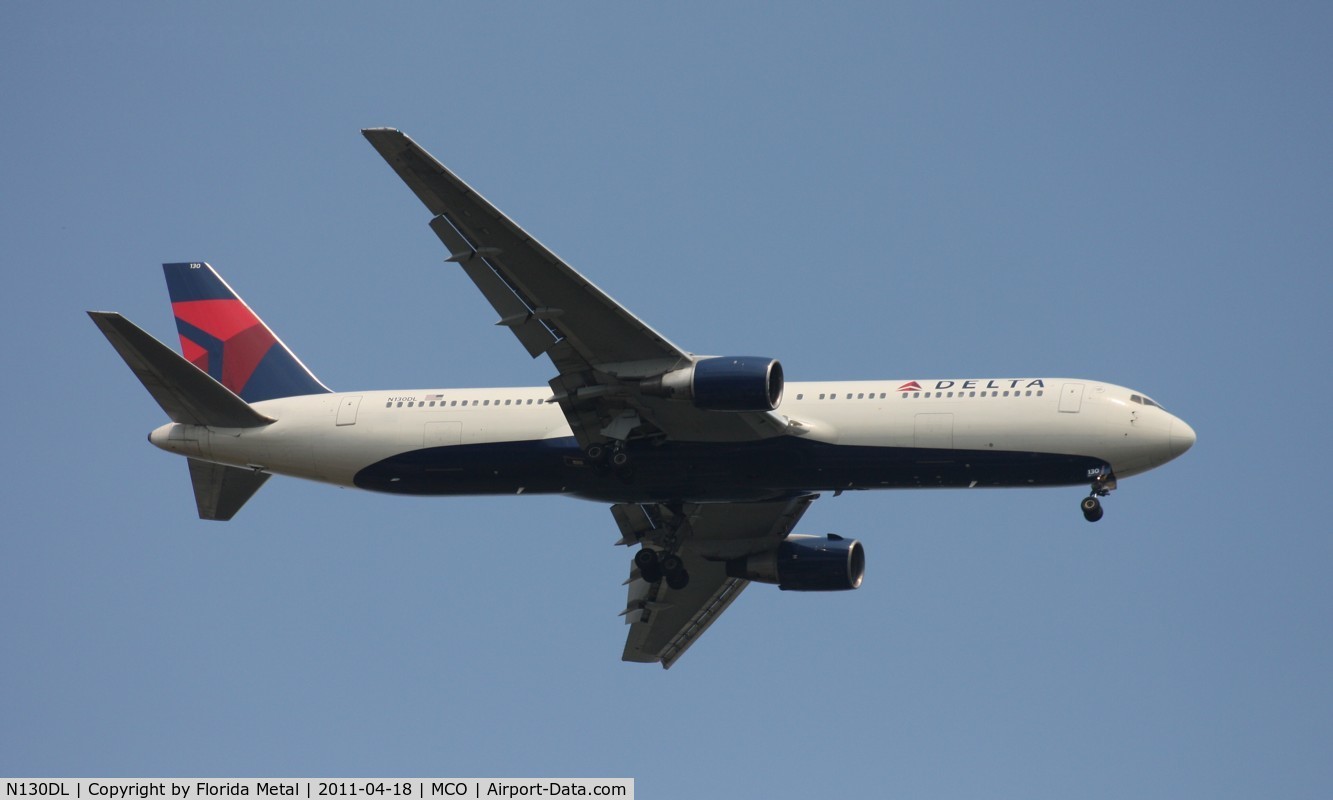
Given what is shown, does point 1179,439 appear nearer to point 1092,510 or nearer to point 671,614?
point 1092,510

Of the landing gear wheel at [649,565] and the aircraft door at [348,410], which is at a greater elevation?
the aircraft door at [348,410]

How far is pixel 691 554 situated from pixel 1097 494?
565 inches

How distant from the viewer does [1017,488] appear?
47094 mm

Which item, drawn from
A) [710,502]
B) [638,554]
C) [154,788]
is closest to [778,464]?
[710,502]

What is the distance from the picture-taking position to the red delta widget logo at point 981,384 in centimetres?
4681

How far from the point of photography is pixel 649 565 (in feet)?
169

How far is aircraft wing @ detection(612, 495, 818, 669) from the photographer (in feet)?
174

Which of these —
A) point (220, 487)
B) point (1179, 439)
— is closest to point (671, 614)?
point (220, 487)

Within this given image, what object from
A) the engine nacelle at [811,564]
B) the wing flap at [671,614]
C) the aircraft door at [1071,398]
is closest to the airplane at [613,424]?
the aircraft door at [1071,398]

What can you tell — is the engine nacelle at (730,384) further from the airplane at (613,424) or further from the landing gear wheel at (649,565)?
the landing gear wheel at (649,565)

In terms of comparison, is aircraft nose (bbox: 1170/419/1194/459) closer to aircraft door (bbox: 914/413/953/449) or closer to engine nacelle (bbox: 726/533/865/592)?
aircraft door (bbox: 914/413/953/449)

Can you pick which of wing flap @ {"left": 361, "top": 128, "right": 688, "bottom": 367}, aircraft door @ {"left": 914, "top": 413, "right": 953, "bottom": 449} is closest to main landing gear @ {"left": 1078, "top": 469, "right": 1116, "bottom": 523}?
aircraft door @ {"left": 914, "top": 413, "right": 953, "bottom": 449}

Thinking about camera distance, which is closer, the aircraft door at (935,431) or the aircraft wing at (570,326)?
the aircraft wing at (570,326)

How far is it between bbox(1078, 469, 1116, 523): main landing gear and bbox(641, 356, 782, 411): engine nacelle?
8179 millimetres
